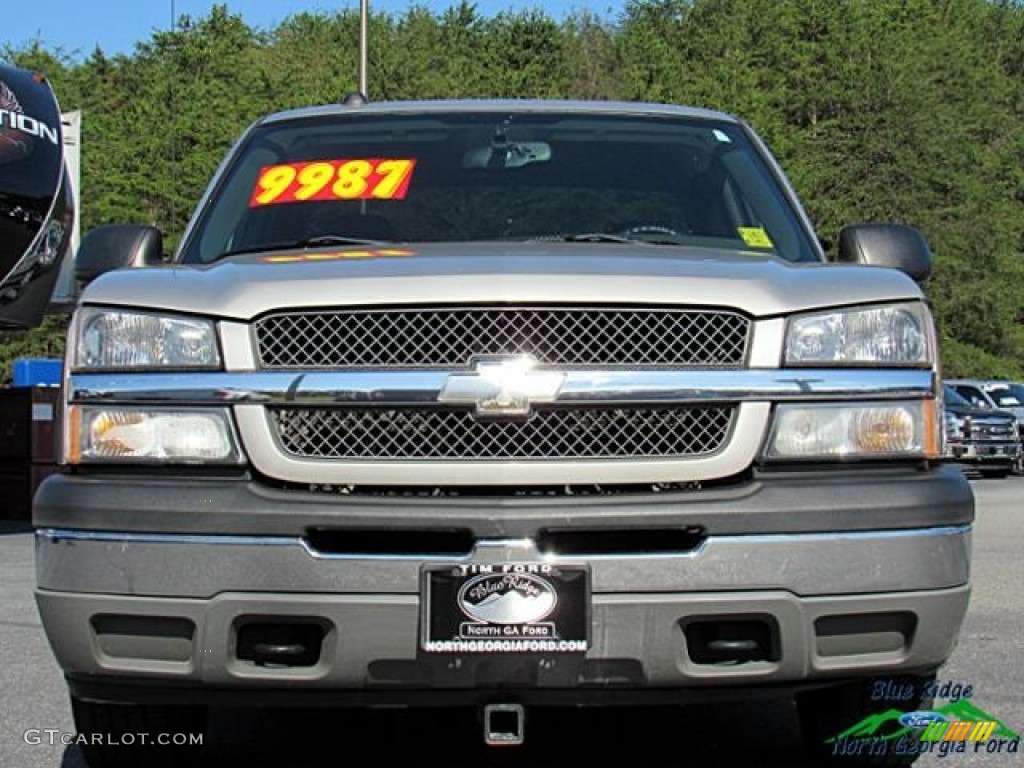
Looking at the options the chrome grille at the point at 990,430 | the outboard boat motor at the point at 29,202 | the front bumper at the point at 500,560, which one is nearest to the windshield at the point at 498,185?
the front bumper at the point at 500,560

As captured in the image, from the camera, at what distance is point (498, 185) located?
5.19 meters

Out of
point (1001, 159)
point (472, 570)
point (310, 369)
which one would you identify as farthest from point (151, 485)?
point (1001, 159)

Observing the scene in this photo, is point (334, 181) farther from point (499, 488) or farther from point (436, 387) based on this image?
point (499, 488)

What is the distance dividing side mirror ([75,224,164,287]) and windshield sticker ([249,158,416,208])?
44cm

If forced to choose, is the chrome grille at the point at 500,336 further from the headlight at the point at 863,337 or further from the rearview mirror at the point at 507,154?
the rearview mirror at the point at 507,154

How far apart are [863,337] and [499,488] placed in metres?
0.92

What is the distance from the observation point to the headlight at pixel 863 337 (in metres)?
3.87

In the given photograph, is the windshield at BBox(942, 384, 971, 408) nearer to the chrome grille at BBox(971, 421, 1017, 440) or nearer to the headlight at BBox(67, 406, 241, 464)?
the chrome grille at BBox(971, 421, 1017, 440)

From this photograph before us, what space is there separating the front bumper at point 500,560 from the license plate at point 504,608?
0.02 metres

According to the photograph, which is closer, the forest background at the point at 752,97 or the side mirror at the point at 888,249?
the side mirror at the point at 888,249

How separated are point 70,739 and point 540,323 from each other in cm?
228

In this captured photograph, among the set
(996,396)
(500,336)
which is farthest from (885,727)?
(996,396)

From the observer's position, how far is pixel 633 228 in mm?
4918

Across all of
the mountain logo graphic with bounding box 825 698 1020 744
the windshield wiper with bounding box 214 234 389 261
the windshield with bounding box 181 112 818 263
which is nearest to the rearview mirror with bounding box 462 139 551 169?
the windshield with bounding box 181 112 818 263
